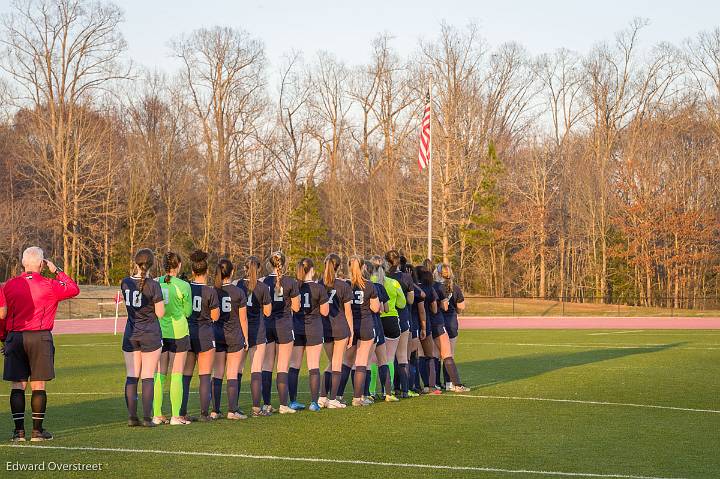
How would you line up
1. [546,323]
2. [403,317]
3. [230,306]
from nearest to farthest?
[230,306] → [403,317] → [546,323]

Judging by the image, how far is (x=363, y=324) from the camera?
13039 mm

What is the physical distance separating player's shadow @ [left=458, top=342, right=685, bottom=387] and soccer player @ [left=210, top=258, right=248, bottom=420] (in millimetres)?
5455

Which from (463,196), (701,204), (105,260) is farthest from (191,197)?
(701,204)

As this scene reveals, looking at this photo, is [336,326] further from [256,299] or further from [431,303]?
[431,303]

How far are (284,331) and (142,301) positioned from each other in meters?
2.25

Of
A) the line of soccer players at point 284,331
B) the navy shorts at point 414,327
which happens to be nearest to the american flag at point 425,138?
the line of soccer players at point 284,331

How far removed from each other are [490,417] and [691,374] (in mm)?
7725

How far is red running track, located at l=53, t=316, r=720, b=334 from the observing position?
36281 mm

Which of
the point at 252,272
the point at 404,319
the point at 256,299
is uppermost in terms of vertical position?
the point at 252,272

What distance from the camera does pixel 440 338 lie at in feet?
47.4

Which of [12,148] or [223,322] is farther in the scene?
[12,148]

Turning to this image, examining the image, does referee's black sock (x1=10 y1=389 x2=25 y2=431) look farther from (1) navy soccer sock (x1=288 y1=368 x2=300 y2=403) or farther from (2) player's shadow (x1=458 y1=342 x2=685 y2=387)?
(2) player's shadow (x1=458 y1=342 x2=685 y2=387)

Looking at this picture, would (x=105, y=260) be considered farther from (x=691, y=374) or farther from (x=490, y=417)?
(x=490, y=417)

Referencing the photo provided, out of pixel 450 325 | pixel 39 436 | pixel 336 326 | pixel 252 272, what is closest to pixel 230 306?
pixel 252 272
